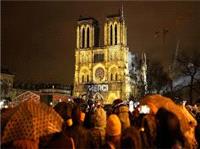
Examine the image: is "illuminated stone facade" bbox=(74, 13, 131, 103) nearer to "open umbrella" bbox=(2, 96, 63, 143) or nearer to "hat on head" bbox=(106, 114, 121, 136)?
Answer: "hat on head" bbox=(106, 114, 121, 136)

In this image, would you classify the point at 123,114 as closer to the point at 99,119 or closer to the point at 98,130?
the point at 99,119

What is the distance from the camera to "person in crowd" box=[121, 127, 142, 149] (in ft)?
21.5

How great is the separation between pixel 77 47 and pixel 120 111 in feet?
269

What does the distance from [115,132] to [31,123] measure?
5.57 ft

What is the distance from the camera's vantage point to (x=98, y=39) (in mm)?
91500

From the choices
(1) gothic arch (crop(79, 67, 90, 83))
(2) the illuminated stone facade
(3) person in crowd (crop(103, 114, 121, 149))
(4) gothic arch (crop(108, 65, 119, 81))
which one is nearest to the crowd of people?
(3) person in crowd (crop(103, 114, 121, 149))

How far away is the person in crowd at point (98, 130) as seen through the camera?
675cm

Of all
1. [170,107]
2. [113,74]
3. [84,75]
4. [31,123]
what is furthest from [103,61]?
[31,123]

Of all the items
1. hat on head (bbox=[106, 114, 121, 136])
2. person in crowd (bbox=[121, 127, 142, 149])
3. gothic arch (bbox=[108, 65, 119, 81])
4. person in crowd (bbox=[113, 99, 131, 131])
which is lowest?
person in crowd (bbox=[121, 127, 142, 149])

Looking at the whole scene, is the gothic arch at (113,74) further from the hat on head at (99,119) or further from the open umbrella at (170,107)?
the hat on head at (99,119)

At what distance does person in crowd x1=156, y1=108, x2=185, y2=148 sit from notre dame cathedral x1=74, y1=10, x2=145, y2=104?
72425 millimetres

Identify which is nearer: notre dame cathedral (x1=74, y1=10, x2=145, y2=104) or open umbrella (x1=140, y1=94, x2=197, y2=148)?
open umbrella (x1=140, y1=94, x2=197, y2=148)

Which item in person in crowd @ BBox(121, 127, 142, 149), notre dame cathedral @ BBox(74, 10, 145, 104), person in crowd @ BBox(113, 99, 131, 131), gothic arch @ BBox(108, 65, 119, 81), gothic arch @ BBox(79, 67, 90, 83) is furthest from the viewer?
gothic arch @ BBox(79, 67, 90, 83)

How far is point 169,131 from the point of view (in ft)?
17.7
